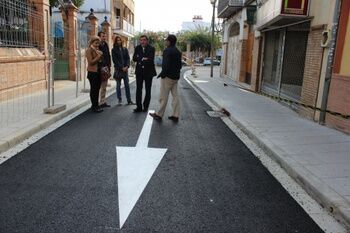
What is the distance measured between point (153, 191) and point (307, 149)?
309 cm

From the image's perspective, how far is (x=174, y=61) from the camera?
8.97 meters

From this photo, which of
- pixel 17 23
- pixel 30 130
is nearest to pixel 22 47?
pixel 17 23

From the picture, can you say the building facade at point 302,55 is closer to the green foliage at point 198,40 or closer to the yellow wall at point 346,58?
the yellow wall at point 346,58

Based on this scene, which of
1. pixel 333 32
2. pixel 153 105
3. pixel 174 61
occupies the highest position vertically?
pixel 333 32

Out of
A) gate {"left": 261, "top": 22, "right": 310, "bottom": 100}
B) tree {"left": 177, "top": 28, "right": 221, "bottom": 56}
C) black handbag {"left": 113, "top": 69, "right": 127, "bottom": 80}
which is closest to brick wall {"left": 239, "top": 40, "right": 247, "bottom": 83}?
gate {"left": 261, "top": 22, "right": 310, "bottom": 100}

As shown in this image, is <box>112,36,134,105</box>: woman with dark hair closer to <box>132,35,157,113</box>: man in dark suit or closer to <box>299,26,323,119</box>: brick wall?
<box>132,35,157,113</box>: man in dark suit

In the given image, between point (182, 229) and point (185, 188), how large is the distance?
3.59 feet

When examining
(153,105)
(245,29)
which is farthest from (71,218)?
(245,29)

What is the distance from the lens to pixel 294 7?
998 cm

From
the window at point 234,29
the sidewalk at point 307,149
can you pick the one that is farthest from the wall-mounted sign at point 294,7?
the window at point 234,29

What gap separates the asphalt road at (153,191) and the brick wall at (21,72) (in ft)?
14.2

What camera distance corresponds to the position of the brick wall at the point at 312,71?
9.30 m

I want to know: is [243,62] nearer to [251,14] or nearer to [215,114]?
[251,14]

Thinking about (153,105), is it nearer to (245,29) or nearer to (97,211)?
(97,211)
